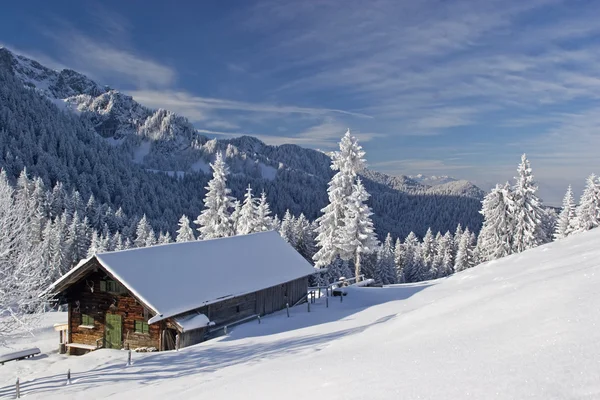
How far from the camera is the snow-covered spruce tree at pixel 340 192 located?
141ft

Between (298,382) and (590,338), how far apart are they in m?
6.93

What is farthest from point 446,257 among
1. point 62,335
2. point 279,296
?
point 62,335

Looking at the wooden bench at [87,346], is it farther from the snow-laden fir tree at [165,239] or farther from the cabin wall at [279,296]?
the snow-laden fir tree at [165,239]

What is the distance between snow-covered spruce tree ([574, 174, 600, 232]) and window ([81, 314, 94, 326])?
53.6 metres

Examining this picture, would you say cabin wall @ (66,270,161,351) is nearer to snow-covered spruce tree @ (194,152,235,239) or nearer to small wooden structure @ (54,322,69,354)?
small wooden structure @ (54,322,69,354)

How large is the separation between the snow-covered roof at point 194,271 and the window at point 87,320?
7.43 ft

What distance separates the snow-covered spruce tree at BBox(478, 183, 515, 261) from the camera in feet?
158

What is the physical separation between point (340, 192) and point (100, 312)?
26.7 metres

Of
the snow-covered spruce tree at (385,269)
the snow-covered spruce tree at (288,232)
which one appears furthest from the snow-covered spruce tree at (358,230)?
the snow-covered spruce tree at (385,269)

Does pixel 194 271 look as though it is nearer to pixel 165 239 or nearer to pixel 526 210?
pixel 526 210

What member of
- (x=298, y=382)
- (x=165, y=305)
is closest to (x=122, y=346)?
(x=165, y=305)

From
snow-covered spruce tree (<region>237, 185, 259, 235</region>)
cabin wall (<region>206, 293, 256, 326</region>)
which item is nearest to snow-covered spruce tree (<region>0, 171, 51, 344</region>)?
cabin wall (<region>206, 293, 256, 326</region>)

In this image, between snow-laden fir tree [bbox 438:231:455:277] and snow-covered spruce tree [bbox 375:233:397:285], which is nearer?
snow-covered spruce tree [bbox 375:233:397:285]

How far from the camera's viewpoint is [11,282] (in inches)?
642
